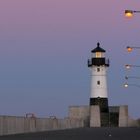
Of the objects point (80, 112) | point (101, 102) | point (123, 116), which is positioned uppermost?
point (101, 102)

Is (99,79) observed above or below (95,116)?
above

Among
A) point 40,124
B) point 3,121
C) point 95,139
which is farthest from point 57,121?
point 95,139

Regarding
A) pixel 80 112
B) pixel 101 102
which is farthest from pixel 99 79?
pixel 80 112

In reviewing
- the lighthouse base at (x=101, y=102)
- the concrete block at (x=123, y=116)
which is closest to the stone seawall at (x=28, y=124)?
the concrete block at (x=123, y=116)

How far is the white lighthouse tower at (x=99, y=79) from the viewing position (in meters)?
90.6

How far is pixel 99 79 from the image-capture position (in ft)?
302

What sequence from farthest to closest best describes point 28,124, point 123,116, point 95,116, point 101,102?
point 101,102 → point 123,116 → point 95,116 → point 28,124

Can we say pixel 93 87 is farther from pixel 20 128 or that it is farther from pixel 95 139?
pixel 95 139

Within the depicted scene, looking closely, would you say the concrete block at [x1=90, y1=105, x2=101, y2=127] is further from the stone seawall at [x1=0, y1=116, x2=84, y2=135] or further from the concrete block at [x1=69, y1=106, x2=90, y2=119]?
the stone seawall at [x1=0, y1=116, x2=84, y2=135]

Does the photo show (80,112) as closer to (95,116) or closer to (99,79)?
(95,116)

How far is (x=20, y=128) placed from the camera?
4797 cm

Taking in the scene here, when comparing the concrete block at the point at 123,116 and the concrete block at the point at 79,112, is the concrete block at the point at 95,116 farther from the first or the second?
the concrete block at the point at 123,116

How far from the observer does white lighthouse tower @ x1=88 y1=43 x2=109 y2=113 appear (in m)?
90.6

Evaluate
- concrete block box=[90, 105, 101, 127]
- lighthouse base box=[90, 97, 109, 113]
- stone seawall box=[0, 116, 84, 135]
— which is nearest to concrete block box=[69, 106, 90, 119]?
concrete block box=[90, 105, 101, 127]
